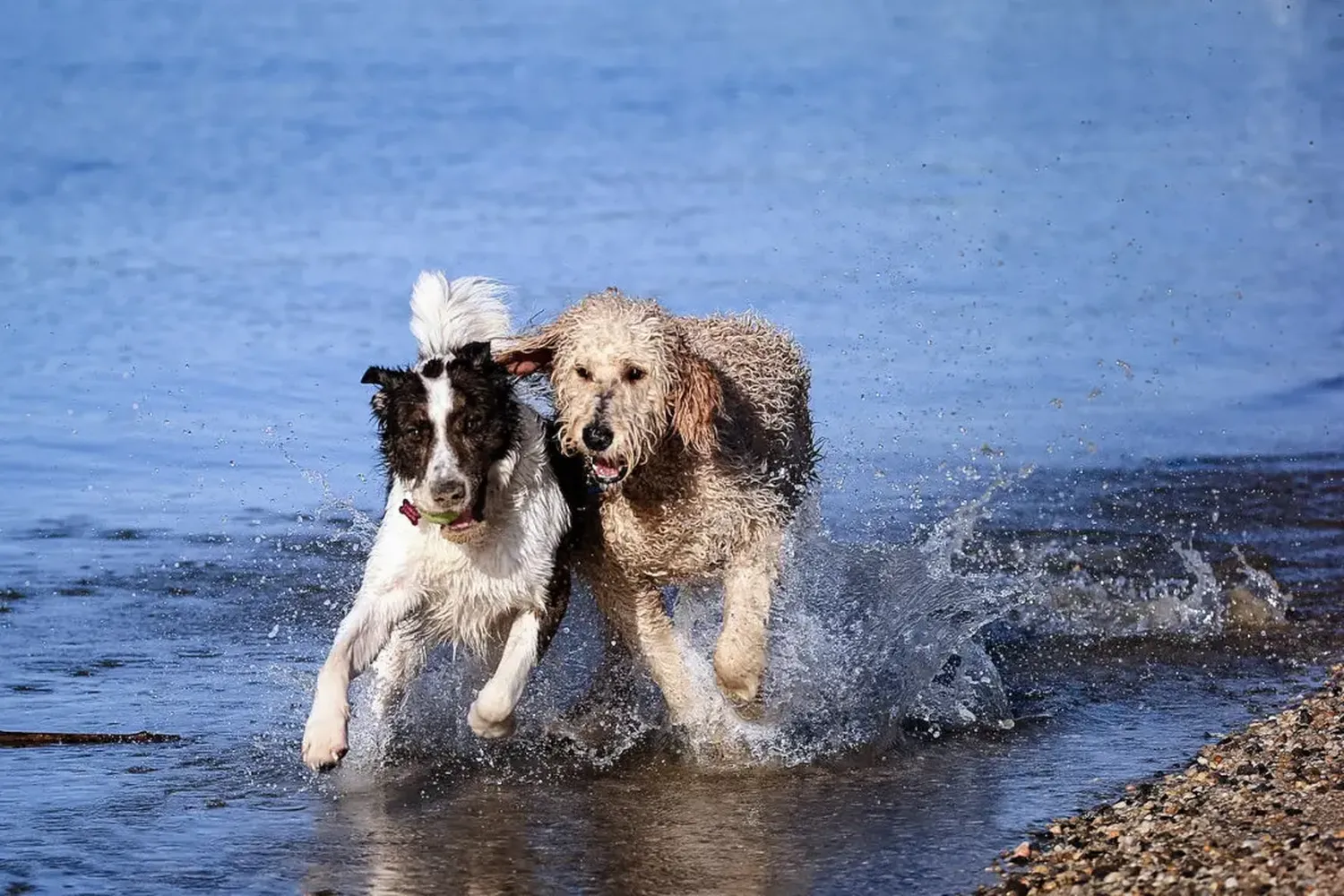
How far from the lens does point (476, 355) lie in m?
6.61

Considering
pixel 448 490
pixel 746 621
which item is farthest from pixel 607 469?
pixel 746 621

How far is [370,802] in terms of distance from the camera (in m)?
6.47

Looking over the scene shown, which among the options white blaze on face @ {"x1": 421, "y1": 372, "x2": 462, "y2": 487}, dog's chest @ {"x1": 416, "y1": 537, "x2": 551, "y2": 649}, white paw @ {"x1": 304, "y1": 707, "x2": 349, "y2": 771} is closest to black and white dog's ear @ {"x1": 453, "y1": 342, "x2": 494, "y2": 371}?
white blaze on face @ {"x1": 421, "y1": 372, "x2": 462, "y2": 487}

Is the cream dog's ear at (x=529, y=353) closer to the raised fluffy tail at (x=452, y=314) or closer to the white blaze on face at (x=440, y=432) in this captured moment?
the raised fluffy tail at (x=452, y=314)

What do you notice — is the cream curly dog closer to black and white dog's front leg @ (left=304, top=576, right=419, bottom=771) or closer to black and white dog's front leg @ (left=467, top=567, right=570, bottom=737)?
black and white dog's front leg @ (left=467, top=567, right=570, bottom=737)

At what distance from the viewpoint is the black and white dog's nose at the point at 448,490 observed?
6.21m

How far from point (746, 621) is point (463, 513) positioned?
1.43 metres

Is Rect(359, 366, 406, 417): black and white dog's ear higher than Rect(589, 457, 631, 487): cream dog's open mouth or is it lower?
higher

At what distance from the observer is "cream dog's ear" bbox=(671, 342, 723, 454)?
22.6 ft

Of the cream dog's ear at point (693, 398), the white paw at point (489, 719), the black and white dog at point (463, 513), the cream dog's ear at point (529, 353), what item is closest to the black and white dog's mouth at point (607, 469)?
the black and white dog at point (463, 513)

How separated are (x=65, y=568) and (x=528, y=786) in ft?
17.0

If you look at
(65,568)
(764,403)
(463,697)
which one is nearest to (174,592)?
(65,568)

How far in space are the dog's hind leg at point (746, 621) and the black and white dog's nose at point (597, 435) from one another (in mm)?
1030

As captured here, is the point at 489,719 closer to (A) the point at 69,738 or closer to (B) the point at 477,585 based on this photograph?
(B) the point at 477,585
